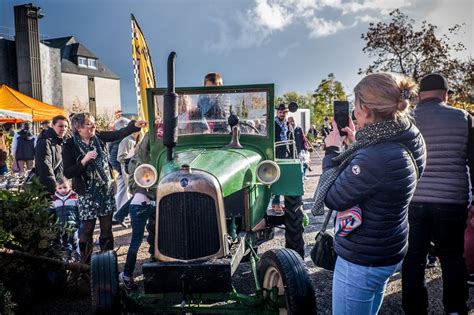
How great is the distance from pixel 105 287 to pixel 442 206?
7.85ft

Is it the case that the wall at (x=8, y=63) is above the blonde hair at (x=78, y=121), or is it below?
above

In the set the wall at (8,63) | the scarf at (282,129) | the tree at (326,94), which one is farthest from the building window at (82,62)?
the scarf at (282,129)

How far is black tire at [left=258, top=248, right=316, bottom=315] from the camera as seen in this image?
8.22 ft

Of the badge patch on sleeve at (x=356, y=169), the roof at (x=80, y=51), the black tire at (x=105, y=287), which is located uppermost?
the roof at (x=80, y=51)

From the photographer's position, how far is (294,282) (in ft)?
8.38

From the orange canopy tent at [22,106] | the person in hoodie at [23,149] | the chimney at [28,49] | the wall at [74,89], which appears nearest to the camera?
the person in hoodie at [23,149]

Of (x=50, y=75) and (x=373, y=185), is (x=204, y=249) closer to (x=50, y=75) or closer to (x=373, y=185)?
(x=373, y=185)

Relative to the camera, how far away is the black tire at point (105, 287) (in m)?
2.62

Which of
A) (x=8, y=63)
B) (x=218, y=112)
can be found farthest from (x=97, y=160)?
(x=8, y=63)

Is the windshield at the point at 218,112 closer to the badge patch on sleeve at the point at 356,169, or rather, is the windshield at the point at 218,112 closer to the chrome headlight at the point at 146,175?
the chrome headlight at the point at 146,175

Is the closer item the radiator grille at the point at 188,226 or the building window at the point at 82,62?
the radiator grille at the point at 188,226

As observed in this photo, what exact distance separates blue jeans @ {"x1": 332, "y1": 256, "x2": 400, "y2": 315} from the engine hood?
1239 mm

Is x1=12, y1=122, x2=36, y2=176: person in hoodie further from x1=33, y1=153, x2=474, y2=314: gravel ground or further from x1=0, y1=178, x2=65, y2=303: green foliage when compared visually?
x1=0, y1=178, x2=65, y2=303: green foliage

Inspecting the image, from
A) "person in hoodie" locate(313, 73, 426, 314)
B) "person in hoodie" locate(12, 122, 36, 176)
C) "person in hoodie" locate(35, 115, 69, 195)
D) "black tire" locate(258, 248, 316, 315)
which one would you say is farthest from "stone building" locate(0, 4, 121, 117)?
"person in hoodie" locate(313, 73, 426, 314)
